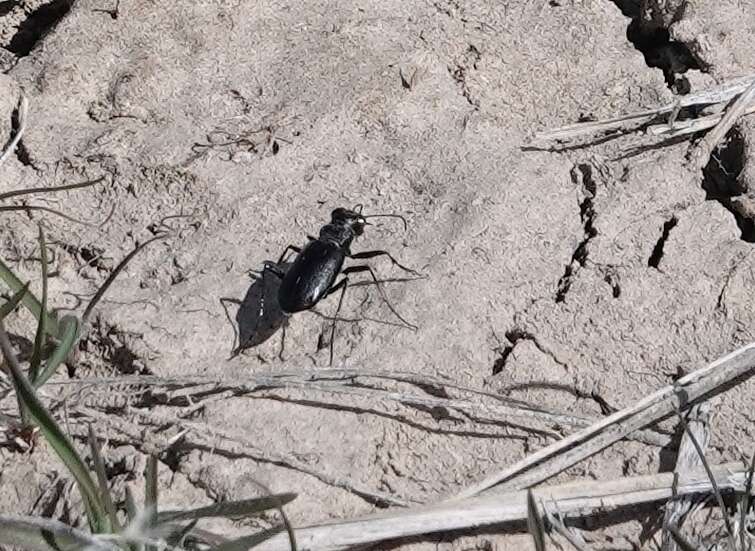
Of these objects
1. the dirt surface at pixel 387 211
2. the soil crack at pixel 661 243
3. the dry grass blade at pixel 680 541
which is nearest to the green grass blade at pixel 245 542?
the dirt surface at pixel 387 211

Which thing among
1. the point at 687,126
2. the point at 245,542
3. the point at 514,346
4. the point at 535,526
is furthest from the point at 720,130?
the point at 245,542

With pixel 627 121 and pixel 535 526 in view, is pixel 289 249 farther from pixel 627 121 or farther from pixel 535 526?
pixel 535 526

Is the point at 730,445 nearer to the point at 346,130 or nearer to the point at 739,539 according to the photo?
the point at 739,539

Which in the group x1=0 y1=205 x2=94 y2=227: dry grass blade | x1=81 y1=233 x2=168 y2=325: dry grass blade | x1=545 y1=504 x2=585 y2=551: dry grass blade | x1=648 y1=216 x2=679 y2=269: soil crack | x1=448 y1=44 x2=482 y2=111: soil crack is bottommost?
x1=545 y1=504 x2=585 y2=551: dry grass blade

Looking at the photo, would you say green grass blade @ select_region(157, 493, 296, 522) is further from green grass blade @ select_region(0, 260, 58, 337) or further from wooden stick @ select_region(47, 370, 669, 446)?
green grass blade @ select_region(0, 260, 58, 337)

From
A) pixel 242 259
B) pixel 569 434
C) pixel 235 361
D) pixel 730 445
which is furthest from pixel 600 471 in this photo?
pixel 242 259

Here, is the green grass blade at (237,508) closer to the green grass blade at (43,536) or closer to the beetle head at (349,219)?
the green grass blade at (43,536)

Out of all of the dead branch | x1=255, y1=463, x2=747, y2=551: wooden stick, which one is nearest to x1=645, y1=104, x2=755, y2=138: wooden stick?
x1=255, y1=463, x2=747, y2=551: wooden stick
